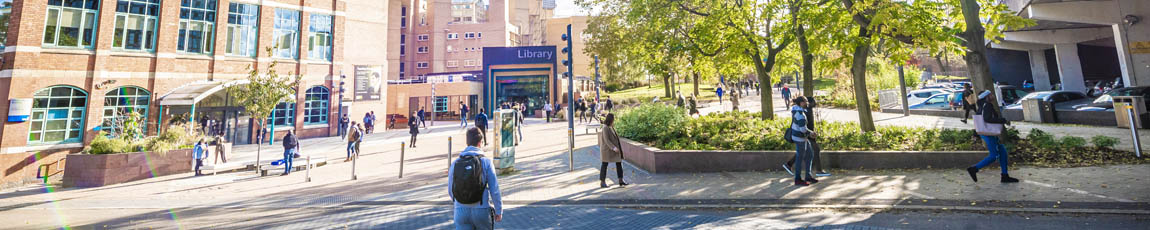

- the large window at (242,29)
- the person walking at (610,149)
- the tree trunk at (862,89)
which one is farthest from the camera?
the large window at (242,29)

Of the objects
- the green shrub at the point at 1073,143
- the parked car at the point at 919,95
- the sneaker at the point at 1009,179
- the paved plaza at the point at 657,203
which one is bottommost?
the paved plaza at the point at 657,203

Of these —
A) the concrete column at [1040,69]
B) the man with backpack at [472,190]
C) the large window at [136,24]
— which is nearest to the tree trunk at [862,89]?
the man with backpack at [472,190]

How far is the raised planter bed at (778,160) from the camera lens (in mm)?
7465

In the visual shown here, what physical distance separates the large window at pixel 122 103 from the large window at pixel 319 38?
6.87 meters

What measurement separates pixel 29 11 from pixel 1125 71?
41823 millimetres

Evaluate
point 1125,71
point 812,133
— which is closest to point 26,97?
point 812,133

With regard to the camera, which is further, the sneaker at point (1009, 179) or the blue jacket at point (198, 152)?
the blue jacket at point (198, 152)

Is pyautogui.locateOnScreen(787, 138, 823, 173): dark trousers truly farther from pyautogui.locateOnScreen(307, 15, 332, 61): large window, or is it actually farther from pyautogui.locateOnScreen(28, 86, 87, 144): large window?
pyautogui.locateOnScreen(28, 86, 87, 144): large window

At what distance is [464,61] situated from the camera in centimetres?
5734

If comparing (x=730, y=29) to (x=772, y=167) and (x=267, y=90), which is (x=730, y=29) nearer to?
(x=772, y=167)

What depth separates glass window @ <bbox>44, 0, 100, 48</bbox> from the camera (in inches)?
637

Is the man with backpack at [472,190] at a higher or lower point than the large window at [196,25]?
Result: lower

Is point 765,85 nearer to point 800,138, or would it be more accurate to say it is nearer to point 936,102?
point 800,138

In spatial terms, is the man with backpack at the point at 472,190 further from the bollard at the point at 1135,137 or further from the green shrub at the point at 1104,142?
the green shrub at the point at 1104,142
